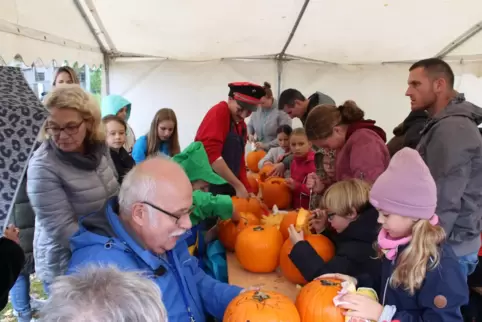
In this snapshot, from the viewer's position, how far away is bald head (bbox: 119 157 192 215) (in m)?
1.42

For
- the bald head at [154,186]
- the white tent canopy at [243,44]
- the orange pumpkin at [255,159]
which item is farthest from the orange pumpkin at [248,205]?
the orange pumpkin at [255,159]

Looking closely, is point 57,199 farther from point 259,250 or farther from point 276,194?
point 276,194

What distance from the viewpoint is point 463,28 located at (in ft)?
15.2

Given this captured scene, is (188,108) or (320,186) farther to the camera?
(188,108)

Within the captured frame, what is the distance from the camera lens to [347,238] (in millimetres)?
1972

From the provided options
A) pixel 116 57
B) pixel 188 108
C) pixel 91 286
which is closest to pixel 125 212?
pixel 91 286

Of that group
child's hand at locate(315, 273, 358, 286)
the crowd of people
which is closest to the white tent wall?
the crowd of people

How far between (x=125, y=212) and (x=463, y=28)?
4.88 metres

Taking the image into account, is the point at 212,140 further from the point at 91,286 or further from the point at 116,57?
the point at 116,57

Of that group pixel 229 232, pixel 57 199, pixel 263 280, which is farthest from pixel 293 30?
pixel 57 199

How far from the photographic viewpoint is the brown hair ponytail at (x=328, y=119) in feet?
8.31

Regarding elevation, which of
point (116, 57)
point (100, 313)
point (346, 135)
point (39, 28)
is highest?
point (116, 57)

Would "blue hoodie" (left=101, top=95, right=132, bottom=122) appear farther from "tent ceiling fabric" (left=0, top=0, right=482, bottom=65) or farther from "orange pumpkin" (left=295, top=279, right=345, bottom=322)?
"orange pumpkin" (left=295, top=279, right=345, bottom=322)

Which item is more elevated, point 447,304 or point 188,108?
point 188,108
